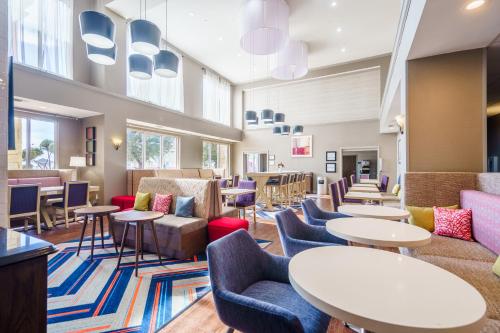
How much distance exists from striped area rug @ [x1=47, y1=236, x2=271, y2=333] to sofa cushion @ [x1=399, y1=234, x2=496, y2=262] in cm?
217

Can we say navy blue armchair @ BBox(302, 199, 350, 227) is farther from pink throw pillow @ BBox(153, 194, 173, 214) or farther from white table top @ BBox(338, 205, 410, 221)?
pink throw pillow @ BBox(153, 194, 173, 214)

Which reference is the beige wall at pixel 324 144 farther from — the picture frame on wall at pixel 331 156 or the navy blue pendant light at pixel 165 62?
the navy blue pendant light at pixel 165 62

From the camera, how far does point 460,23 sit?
103 inches

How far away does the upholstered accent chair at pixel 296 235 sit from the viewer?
6.28ft

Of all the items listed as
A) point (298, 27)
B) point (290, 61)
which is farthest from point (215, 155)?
point (298, 27)

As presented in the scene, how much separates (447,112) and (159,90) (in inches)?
298

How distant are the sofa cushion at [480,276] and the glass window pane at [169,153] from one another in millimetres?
8335

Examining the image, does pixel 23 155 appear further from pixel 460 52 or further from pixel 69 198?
pixel 460 52

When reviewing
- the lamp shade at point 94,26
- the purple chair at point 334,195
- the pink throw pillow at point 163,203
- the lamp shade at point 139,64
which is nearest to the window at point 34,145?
the lamp shade at point 139,64

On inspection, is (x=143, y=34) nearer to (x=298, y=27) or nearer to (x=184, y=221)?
(x=184, y=221)

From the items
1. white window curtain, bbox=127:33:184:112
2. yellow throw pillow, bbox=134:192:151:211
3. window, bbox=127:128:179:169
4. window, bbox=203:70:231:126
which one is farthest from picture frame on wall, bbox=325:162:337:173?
yellow throw pillow, bbox=134:192:151:211

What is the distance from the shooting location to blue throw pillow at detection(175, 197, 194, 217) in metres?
3.58

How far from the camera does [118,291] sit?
2393mm

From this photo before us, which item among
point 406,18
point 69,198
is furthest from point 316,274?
point 69,198
